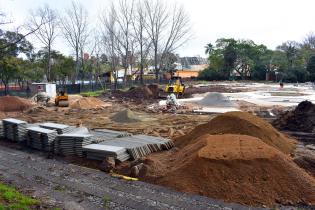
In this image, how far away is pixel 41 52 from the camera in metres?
59.9

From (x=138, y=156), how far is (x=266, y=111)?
546 inches

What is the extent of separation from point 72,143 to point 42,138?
172cm

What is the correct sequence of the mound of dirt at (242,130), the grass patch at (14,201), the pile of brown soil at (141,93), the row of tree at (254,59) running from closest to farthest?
1. the grass patch at (14,201)
2. the mound of dirt at (242,130)
3. the pile of brown soil at (141,93)
4. the row of tree at (254,59)

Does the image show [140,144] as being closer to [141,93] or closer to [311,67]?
[141,93]

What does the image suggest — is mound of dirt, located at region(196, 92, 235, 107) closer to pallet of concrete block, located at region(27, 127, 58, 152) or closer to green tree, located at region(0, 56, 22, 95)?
pallet of concrete block, located at region(27, 127, 58, 152)

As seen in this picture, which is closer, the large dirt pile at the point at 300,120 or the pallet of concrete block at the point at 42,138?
the pallet of concrete block at the point at 42,138

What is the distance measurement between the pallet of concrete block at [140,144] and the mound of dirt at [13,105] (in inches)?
654

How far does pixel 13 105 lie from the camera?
27484 millimetres

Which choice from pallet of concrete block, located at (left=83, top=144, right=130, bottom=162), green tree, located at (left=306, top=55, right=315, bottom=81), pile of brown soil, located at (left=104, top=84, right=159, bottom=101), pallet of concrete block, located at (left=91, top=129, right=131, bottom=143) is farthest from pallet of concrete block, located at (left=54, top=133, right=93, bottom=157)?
green tree, located at (left=306, top=55, right=315, bottom=81)

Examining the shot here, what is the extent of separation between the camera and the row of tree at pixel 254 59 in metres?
75.7

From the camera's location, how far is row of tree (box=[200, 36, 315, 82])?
75.7 meters

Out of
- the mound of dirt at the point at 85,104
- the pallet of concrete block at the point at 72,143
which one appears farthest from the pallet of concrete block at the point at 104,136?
the mound of dirt at the point at 85,104

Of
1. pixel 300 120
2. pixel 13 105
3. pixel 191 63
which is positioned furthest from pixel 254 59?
pixel 300 120

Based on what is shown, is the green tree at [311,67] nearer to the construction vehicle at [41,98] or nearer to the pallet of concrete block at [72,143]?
the construction vehicle at [41,98]
